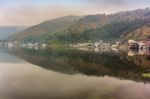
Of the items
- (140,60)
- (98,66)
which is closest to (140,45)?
(140,60)

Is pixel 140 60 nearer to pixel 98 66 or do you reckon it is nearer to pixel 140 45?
pixel 98 66

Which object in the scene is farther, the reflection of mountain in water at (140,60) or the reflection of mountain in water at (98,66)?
the reflection of mountain in water at (140,60)

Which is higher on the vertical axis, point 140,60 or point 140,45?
point 140,45

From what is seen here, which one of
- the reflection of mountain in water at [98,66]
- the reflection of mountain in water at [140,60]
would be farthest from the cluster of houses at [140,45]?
the reflection of mountain in water at [98,66]

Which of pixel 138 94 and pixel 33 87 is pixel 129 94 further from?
pixel 33 87

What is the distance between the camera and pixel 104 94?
87.2ft

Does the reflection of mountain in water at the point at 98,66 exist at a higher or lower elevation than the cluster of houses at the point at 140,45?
lower

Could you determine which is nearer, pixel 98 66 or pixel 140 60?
pixel 98 66

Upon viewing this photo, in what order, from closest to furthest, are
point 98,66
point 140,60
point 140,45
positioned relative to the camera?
1. point 98,66
2. point 140,60
3. point 140,45

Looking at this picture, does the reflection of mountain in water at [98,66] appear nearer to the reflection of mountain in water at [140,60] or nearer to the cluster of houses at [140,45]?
the reflection of mountain in water at [140,60]

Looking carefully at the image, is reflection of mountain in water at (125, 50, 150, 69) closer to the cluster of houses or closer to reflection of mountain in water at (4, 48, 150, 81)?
reflection of mountain in water at (4, 48, 150, 81)

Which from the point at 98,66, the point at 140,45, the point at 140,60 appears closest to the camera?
the point at 98,66

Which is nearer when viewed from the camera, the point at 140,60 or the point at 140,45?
the point at 140,60

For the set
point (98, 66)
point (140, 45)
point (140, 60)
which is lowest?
point (98, 66)
